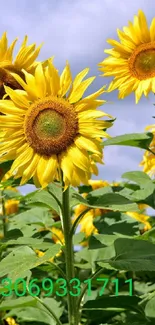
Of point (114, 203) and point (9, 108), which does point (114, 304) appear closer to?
point (114, 203)

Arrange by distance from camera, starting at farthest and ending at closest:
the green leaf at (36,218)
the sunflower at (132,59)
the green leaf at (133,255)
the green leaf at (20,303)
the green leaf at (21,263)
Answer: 1. the sunflower at (132,59)
2. the green leaf at (36,218)
3. the green leaf at (20,303)
4. the green leaf at (133,255)
5. the green leaf at (21,263)

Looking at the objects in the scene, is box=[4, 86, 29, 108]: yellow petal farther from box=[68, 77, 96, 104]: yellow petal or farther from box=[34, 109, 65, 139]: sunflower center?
box=[68, 77, 96, 104]: yellow petal

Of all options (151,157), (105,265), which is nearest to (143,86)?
(151,157)

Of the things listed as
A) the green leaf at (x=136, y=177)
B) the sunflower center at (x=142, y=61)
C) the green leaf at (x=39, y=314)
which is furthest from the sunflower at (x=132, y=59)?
the green leaf at (x=39, y=314)

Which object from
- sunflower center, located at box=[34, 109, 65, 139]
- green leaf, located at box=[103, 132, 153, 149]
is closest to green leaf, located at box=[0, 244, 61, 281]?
sunflower center, located at box=[34, 109, 65, 139]

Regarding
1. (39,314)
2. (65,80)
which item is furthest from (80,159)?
(39,314)

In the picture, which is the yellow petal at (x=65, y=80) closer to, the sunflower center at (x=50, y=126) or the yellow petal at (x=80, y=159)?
the sunflower center at (x=50, y=126)
